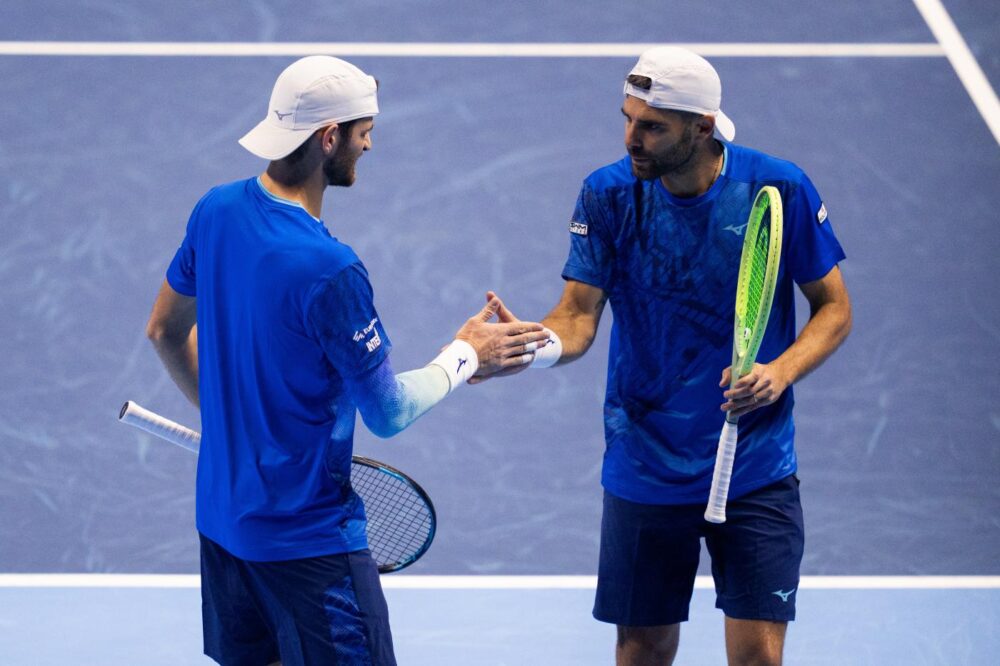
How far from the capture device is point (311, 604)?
9.58ft

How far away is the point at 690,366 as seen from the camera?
140 inches

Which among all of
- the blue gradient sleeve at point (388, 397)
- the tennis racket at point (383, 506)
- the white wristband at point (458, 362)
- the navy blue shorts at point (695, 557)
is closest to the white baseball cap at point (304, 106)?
the blue gradient sleeve at point (388, 397)

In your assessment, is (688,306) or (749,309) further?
(688,306)

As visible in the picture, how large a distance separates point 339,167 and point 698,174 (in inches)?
38.3

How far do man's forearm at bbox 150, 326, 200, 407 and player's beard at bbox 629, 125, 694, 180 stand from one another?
3.71 ft

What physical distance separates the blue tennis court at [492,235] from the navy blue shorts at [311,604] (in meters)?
2.29

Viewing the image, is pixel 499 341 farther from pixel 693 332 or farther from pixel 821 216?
pixel 821 216

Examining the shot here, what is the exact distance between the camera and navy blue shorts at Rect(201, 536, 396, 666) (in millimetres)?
2920

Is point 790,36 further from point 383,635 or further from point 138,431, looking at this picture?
point 383,635

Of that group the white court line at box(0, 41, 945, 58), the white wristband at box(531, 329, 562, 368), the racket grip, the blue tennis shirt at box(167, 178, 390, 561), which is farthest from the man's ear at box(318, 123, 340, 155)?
the white court line at box(0, 41, 945, 58)

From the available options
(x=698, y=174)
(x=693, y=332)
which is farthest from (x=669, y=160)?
(x=693, y=332)

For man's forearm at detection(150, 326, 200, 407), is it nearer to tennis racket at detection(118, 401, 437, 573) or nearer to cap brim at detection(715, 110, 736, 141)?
tennis racket at detection(118, 401, 437, 573)

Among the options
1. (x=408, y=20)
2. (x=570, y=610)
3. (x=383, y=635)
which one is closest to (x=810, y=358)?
(x=383, y=635)

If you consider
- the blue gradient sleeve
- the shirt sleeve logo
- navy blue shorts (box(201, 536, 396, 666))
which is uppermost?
the shirt sleeve logo
